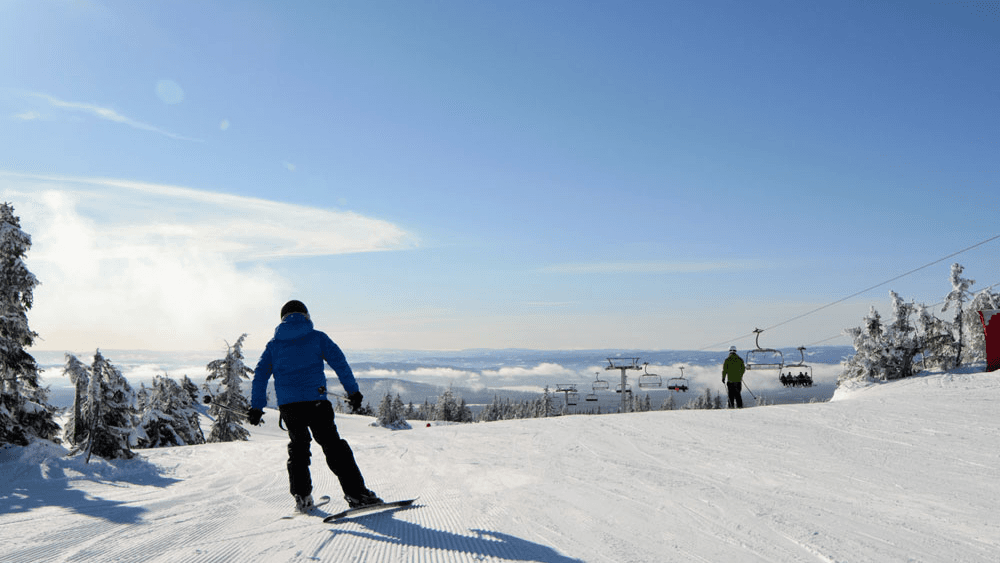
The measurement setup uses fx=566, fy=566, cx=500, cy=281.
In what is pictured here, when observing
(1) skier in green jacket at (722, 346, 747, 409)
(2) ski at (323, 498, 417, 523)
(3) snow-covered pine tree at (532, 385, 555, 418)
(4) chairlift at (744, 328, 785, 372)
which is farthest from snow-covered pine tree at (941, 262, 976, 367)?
(3) snow-covered pine tree at (532, 385, 555, 418)

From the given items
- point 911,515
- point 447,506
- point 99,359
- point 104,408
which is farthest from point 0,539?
point 104,408

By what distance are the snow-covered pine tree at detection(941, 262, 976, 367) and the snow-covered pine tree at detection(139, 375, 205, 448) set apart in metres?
54.4

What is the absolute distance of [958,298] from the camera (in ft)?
141

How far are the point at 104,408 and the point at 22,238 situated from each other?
1038 centimetres

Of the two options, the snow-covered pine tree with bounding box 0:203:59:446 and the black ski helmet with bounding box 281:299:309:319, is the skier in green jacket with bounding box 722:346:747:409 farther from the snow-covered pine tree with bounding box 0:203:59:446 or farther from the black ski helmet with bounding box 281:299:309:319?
the snow-covered pine tree with bounding box 0:203:59:446

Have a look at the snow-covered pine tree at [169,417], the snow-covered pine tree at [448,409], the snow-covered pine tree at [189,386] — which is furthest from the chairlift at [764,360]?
the snow-covered pine tree at [448,409]

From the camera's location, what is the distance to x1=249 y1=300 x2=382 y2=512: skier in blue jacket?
534cm

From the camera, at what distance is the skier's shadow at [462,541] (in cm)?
367

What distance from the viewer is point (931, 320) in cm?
4459

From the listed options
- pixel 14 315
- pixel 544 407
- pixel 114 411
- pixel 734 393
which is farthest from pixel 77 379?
pixel 544 407

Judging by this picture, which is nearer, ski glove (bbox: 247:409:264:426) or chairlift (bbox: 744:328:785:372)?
ski glove (bbox: 247:409:264:426)

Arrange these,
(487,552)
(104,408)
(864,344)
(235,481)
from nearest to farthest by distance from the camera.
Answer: (487,552) < (235,481) < (104,408) < (864,344)

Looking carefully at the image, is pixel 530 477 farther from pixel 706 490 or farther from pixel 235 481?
pixel 235 481

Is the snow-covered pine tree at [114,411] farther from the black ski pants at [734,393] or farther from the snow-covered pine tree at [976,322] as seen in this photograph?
the snow-covered pine tree at [976,322]
